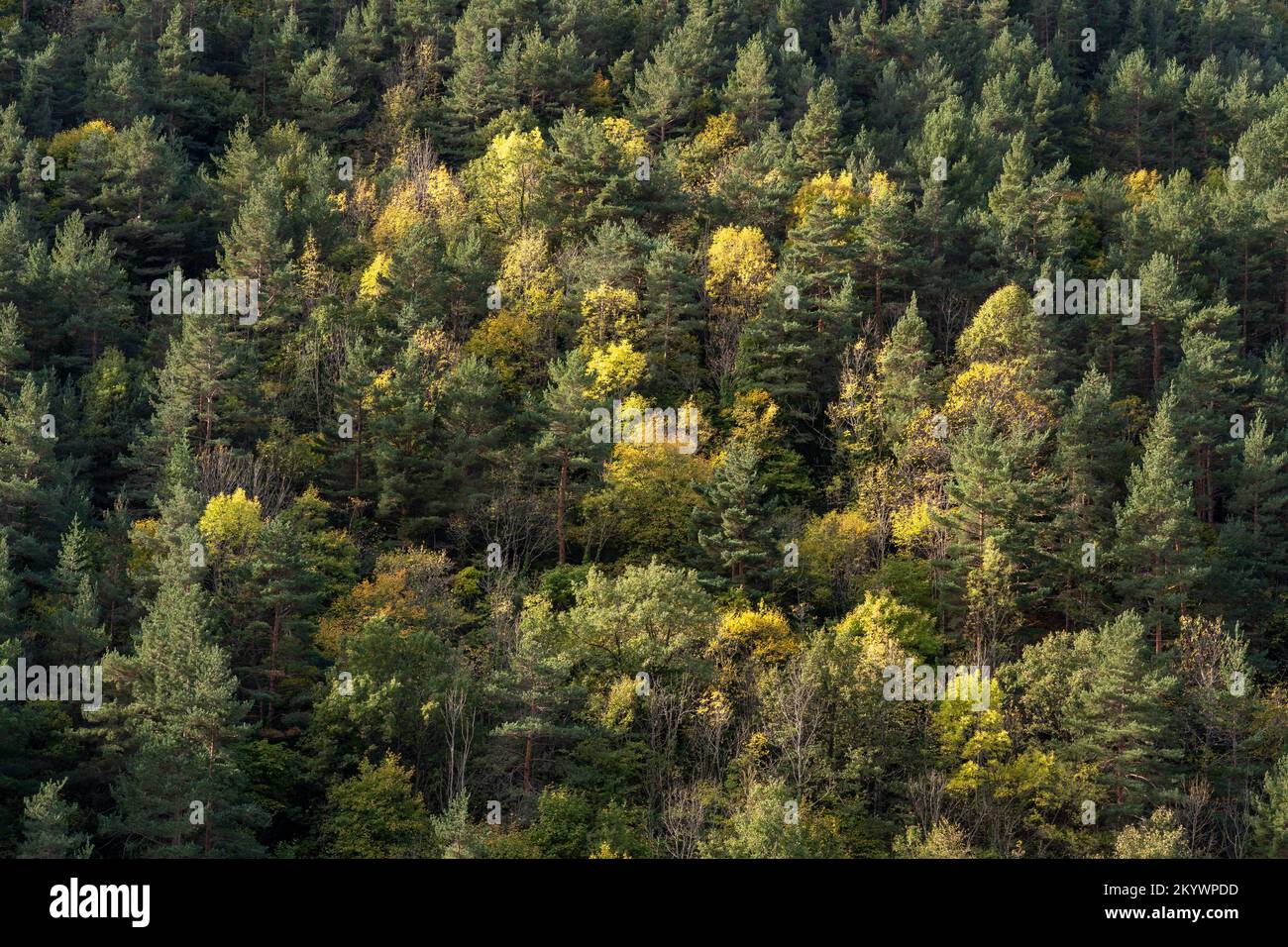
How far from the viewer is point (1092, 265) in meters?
89.4

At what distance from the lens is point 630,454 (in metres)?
72.9

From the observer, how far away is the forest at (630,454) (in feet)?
192

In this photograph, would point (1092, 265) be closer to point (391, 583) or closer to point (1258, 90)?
point (1258, 90)

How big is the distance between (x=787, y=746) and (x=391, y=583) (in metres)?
17.0

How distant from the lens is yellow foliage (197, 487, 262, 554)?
63750mm

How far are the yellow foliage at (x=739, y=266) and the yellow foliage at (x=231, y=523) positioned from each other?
2862cm

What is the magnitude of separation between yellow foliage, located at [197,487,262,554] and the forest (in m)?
0.18

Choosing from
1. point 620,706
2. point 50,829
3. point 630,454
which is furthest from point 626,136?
point 50,829

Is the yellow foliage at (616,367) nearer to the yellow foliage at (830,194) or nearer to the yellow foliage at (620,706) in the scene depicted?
the yellow foliage at (830,194)

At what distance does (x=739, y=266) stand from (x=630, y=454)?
16.2m

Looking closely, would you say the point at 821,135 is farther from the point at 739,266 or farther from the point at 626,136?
the point at 739,266

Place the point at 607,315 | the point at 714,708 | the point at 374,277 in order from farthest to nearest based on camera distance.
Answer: the point at 374,277
the point at 607,315
the point at 714,708

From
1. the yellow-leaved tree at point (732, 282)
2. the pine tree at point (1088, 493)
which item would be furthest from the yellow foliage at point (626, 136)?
the pine tree at point (1088, 493)
